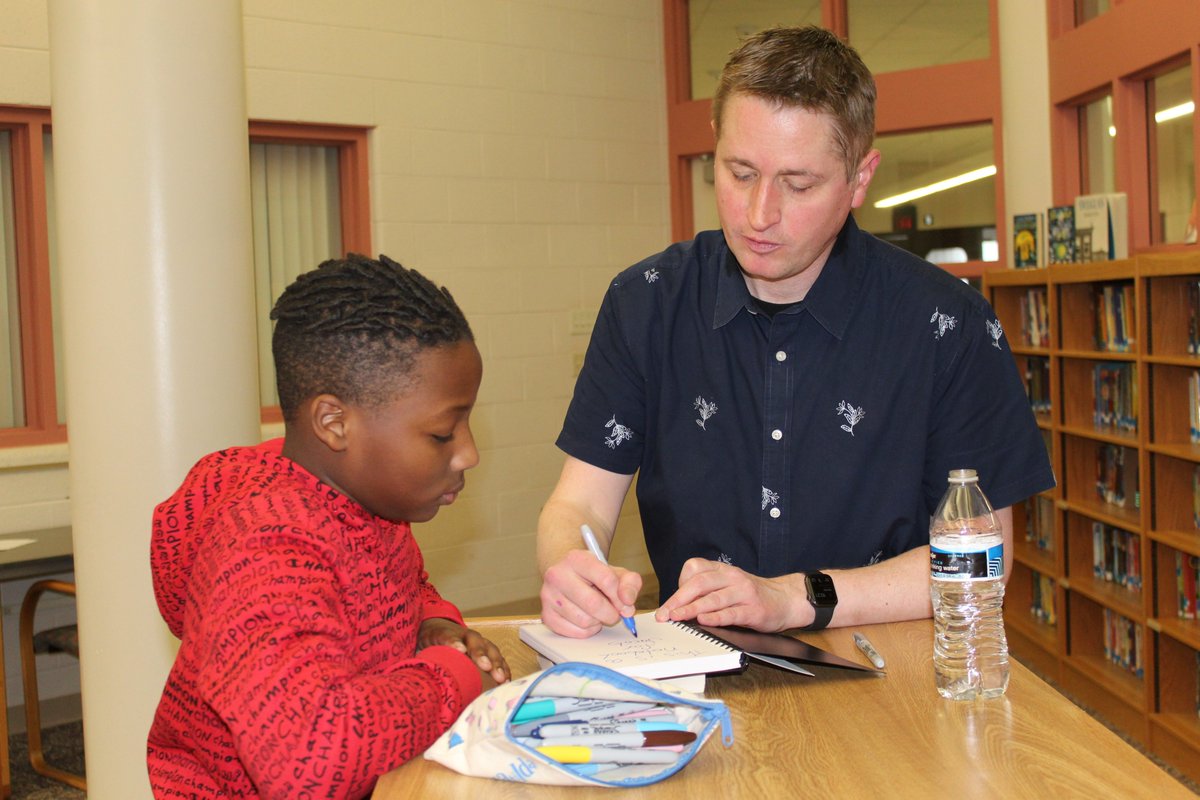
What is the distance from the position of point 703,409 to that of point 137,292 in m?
1.40

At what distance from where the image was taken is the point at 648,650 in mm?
1412

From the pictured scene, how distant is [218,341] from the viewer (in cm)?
270

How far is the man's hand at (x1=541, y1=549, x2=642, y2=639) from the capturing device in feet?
4.86

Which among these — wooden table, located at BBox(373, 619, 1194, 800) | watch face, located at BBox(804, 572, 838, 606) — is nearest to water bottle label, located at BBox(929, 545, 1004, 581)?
wooden table, located at BBox(373, 619, 1194, 800)

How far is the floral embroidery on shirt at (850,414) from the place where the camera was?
6.10 feet

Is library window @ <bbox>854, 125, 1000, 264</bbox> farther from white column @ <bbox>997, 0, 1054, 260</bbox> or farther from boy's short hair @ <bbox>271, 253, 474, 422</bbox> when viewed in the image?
boy's short hair @ <bbox>271, 253, 474, 422</bbox>

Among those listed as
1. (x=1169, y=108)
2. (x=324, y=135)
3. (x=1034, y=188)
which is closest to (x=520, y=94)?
(x=324, y=135)

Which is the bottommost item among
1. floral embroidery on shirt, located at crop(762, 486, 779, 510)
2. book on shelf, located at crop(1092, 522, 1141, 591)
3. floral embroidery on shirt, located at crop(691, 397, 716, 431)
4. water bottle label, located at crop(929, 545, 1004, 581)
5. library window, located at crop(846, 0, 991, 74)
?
book on shelf, located at crop(1092, 522, 1141, 591)

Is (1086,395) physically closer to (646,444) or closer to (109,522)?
(646,444)

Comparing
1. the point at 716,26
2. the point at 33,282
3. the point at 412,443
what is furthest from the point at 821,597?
the point at 716,26

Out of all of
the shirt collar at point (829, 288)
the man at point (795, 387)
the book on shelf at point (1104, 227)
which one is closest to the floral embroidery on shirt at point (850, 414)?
the man at point (795, 387)

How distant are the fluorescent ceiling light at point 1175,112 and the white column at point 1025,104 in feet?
2.03

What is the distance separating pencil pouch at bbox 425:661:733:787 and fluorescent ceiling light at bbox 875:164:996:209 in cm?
502

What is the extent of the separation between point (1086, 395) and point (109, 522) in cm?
371
